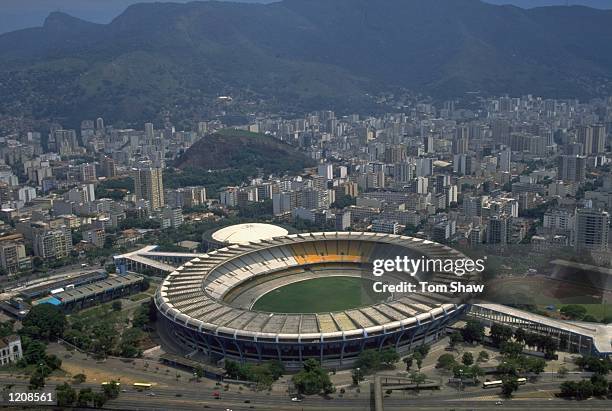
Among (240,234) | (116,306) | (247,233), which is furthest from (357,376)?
(240,234)

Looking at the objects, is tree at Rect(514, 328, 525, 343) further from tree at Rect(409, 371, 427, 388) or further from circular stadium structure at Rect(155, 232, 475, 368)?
tree at Rect(409, 371, 427, 388)

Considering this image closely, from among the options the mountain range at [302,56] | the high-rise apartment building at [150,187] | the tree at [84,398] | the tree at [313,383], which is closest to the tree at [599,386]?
the tree at [313,383]

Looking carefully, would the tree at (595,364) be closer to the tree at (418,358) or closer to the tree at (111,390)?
the tree at (418,358)

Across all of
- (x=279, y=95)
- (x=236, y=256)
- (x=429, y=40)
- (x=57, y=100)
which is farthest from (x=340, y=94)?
(x=236, y=256)

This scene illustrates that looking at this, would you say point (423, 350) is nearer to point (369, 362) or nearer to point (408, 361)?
point (408, 361)

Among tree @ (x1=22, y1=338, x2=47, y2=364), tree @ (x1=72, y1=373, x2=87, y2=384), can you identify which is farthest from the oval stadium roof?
tree @ (x1=72, y1=373, x2=87, y2=384)

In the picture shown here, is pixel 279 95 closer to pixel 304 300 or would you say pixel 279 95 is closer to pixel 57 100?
pixel 57 100
